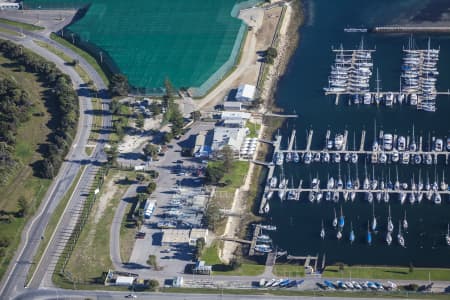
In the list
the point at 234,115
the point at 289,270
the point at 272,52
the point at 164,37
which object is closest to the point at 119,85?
the point at 164,37

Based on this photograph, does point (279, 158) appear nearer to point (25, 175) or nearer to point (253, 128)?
point (253, 128)

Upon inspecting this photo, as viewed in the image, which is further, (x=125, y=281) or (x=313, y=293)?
(x=125, y=281)

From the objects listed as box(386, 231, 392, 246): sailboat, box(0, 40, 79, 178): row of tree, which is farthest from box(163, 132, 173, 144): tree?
box(386, 231, 392, 246): sailboat

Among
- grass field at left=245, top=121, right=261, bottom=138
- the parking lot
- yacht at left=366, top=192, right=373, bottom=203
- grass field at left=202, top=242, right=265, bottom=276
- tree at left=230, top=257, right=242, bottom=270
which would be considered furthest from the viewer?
grass field at left=245, top=121, right=261, bottom=138

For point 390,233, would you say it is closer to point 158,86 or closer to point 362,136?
point 362,136

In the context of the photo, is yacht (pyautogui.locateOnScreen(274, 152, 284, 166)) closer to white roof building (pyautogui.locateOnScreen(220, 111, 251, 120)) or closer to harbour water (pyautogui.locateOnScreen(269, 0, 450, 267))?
harbour water (pyautogui.locateOnScreen(269, 0, 450, 267))

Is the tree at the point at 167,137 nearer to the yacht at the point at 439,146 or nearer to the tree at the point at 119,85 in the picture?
the tree at the point at 119,85
